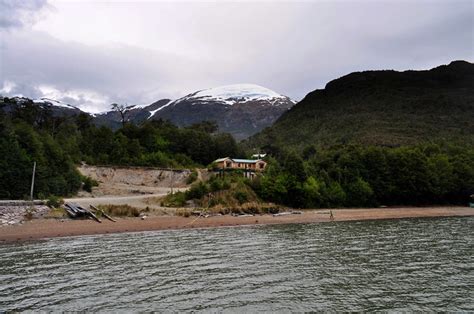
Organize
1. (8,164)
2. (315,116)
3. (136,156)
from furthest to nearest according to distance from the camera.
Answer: (315,116), (136,156), (8,164)

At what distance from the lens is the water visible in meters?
13.6

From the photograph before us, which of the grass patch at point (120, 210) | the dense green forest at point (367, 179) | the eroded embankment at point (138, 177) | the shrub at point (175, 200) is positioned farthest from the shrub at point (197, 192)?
the eroded embankment at point (138, 177)

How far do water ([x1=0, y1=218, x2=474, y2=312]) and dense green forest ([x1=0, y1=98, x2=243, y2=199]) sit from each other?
69.3ft

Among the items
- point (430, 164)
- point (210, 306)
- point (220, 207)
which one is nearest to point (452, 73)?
point (430, 164)

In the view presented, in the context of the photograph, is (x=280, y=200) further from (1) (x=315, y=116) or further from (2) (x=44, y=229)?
(1) (x=315, y=116)

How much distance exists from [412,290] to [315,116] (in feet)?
506

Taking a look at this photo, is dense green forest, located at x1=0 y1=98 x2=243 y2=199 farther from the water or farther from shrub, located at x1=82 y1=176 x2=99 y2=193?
the water

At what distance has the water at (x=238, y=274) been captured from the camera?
13.6m

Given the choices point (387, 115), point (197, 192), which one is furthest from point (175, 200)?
point (387, 115)

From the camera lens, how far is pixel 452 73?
197125 mm

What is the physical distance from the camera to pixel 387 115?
451 feet

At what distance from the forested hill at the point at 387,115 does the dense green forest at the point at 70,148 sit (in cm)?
4230

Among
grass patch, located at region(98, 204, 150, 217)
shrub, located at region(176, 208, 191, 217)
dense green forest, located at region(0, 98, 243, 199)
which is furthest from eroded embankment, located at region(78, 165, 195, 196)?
grass patch, located at region(98, 204, 150, 217)

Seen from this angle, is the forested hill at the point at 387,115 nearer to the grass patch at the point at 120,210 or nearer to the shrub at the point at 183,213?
the shrub at the point at 183,213
